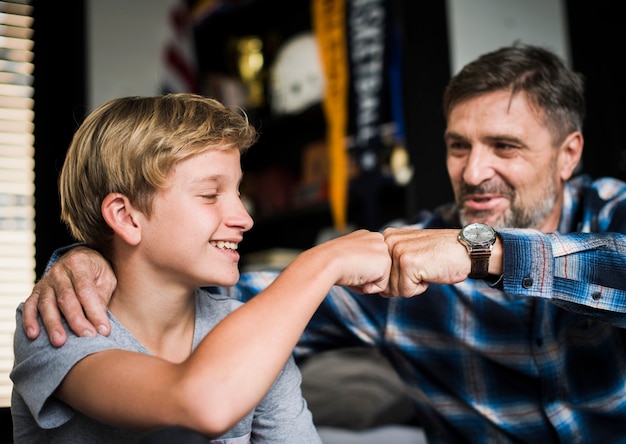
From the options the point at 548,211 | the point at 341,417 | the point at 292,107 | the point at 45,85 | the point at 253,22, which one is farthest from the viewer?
the point at 253,22

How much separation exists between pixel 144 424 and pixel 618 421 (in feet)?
3.51

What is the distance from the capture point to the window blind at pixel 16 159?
253 cm

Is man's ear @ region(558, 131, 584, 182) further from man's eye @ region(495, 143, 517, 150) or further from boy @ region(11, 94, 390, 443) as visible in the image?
boy @ region(11, 94, 390, 443)

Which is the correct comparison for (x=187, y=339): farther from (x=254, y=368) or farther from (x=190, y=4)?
(x=190, y=4)

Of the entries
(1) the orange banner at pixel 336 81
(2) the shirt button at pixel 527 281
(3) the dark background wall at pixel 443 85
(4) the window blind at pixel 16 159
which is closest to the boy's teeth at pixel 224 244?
(2) the shirt button at pixel 527 281

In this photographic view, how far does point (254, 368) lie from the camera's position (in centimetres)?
91

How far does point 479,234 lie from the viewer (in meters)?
1.22

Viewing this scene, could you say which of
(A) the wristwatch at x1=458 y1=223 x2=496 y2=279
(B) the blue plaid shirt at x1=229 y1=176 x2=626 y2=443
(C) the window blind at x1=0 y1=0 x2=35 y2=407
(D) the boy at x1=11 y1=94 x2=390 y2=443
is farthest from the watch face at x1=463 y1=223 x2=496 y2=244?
(C) the window blind at x1=0 y1=0 x2=35 y2=407

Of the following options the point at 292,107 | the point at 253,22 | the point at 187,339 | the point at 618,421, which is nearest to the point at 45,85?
the point at 292,107

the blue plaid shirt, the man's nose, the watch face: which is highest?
the man's nose

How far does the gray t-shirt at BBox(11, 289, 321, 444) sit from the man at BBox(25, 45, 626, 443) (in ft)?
1.11

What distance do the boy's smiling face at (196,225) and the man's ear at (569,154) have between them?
35.3 inches

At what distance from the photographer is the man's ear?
67.3 inches

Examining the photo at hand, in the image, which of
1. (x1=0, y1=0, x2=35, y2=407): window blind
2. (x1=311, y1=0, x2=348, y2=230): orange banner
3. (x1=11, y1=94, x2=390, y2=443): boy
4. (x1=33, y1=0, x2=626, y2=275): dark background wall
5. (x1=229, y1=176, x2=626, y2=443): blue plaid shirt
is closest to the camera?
(x1=11, y1=94, x2=390, y2=443): boy
